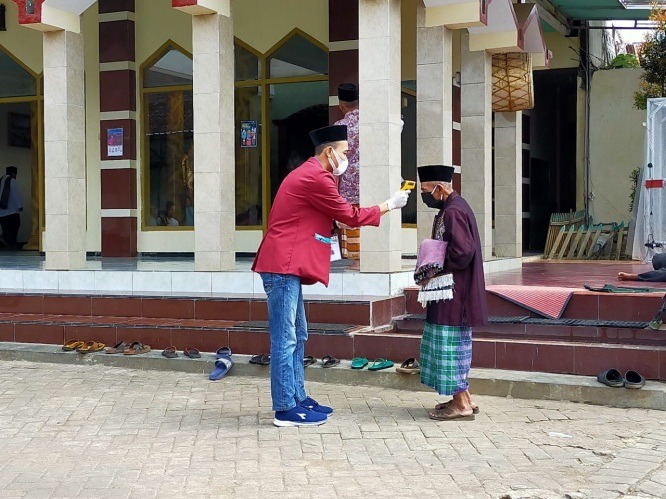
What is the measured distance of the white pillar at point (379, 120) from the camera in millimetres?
8797

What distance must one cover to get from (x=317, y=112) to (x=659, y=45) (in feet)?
21.2

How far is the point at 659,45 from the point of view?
15828 millimetres

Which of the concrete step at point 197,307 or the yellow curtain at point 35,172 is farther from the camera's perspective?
the yellow curtain at point 35,172

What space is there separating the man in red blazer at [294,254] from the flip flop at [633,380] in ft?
6.92

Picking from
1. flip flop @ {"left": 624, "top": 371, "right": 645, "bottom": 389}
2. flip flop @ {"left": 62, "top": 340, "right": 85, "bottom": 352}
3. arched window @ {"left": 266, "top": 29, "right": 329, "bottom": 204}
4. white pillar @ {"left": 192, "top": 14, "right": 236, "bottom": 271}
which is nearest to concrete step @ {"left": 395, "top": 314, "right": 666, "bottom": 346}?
flip flop @ {"left": 624, "top": 371, "right": 645, "bottom": 389}

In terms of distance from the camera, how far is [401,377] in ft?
24.2

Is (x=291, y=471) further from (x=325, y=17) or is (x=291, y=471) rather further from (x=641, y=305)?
(x=325, y=17)

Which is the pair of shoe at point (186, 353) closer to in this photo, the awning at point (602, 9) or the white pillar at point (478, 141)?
the white pillar at point (478, 141)

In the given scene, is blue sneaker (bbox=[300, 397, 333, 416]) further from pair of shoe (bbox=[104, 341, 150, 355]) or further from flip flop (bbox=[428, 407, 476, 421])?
pair of shoe (bbox=[104, 341, 150, 355])

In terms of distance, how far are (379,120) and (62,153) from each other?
3.80 metres

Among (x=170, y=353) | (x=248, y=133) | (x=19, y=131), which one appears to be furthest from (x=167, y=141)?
(x=170, y=353)

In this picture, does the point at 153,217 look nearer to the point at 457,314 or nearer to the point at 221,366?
the point at 221,366

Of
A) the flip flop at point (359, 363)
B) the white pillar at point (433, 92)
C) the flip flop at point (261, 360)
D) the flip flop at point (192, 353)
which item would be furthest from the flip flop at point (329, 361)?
the white pillar at point (433, 92)

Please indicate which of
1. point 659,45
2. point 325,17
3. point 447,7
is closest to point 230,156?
point 447,7
